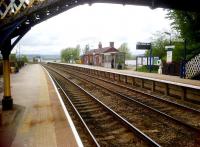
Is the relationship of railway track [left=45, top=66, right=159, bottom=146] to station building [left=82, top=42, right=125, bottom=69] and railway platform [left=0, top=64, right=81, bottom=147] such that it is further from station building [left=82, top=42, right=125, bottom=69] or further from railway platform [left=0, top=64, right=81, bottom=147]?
station building [left=82, top=42, right=125, bottom=69]

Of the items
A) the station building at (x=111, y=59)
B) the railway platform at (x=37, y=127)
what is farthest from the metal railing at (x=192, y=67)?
the station building at (x=111, y=59)

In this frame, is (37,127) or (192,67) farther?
(192,67)

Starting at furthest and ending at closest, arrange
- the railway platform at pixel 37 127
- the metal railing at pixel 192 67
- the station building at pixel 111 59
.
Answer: the station building at pixel 111 59, the metal railing at pixel 192 67, the railway platform at pixel 37 127

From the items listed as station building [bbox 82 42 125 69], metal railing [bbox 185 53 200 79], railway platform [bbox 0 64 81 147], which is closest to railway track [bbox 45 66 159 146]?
railway platform [bbox 0 64 81 147]

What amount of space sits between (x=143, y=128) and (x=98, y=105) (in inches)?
185

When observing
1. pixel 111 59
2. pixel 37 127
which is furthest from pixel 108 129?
pixel 111 59

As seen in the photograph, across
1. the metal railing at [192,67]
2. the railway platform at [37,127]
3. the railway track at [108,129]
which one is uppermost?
the metal railing at [192,67]

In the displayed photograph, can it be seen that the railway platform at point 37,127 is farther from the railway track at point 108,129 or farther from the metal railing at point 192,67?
the metal railing at point 192,67

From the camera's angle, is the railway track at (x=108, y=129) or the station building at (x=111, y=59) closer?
the railway track at (x=108, y=129)

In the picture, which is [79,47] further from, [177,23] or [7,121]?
[7,121]

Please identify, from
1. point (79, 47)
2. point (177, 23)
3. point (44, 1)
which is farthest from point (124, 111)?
point (79, 47)

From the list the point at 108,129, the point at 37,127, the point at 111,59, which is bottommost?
the point at 108,129

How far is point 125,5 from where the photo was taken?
13.3m

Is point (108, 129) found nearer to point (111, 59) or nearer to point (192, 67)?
point (192, 67)
